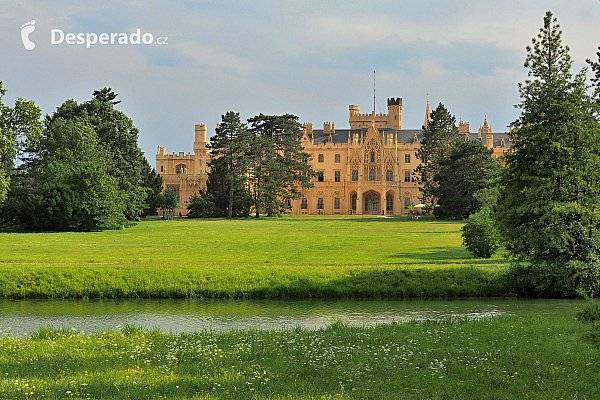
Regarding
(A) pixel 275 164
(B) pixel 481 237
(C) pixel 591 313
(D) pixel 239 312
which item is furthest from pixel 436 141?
(C) pixel 591 313

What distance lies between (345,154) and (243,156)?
34227mm

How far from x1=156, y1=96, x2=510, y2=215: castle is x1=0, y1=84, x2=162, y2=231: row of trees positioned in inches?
1329

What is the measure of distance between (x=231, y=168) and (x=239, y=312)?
5322cm

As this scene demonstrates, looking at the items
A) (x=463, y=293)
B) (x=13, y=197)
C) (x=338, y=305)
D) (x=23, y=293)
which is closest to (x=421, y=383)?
(x=338, y=305)

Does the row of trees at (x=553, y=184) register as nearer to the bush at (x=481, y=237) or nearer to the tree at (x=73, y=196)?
the bush at (x=481, y=237)

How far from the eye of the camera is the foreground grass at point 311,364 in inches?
340

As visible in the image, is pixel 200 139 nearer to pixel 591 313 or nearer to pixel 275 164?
pixel 275 164

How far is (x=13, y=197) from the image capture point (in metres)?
49.8

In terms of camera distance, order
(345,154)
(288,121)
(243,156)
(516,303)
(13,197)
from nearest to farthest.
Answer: (516,303) → (13,197) → (243,156) → (288,121) → (345,154)

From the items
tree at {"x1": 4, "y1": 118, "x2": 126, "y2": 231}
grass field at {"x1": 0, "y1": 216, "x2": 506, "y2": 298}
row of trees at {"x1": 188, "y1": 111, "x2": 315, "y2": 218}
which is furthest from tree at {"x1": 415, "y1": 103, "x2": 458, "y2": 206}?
grass field at {"x1": 0, "y1": 216, "x2": 506, "y2": 298}

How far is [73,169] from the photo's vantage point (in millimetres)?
48688

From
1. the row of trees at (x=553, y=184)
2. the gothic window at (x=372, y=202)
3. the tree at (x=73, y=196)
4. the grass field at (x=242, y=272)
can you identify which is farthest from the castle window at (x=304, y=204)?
the row of trees at (x=553, y=184)

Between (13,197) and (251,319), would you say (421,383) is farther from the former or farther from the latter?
(13,197)

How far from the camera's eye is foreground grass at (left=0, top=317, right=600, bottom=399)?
8633 mm
